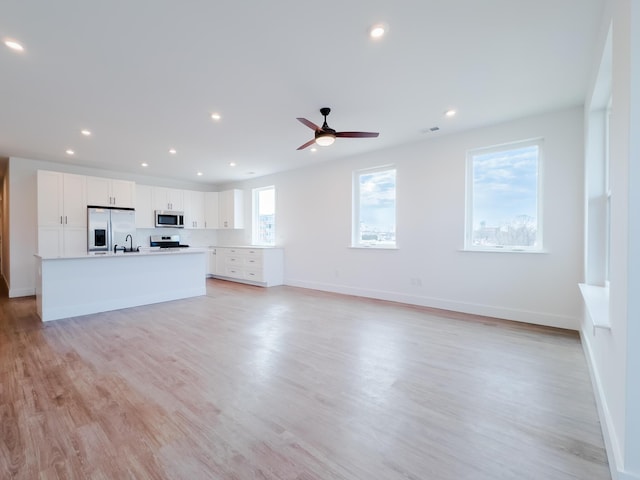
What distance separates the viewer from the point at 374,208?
5.54 m

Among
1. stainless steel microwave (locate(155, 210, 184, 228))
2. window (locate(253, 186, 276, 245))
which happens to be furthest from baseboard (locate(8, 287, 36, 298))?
window (locate(253, 186, 276, 245))

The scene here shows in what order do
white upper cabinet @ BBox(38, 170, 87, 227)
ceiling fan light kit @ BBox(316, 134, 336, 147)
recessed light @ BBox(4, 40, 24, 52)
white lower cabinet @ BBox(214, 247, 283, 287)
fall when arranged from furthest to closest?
white lower cabinet @ BBox(214, 247, 283, 287) < white upper cabinet @ BBox(38, 170, 87, 227) < ceiling fan light kit @ BBox(316, 134, 336, 147) < recessed light @ BBox(4, 40, 24, 52)

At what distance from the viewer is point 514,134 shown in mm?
3969

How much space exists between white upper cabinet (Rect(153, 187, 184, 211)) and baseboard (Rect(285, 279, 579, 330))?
4.39 m

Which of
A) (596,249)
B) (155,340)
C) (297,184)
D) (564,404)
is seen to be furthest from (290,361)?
(297,184)

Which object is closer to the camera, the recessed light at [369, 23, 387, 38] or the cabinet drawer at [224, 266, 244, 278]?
the recessed light at [369, 23, 387, 38]

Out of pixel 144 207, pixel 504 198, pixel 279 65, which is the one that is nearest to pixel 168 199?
Answer: pixel 144 207

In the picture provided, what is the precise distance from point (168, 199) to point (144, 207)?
624 mm

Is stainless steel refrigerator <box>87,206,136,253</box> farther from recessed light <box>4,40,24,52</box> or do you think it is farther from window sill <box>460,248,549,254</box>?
window sill <box>460,248,549,254</box>

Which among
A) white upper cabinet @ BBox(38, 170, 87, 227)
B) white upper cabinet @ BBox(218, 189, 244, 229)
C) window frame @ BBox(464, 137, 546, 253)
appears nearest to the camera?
window frame @ BBox(464, 137, 546, 253)

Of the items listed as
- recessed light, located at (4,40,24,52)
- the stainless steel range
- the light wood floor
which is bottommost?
the light wood floor

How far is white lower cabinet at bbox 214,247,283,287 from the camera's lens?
664 cm

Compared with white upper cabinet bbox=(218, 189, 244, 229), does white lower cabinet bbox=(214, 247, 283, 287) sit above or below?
below

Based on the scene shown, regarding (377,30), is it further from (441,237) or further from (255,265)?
(255,265)
